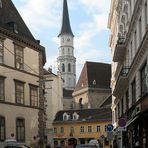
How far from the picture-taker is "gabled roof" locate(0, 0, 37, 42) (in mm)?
44688

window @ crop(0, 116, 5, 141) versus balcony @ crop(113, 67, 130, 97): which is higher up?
balcony @ crop(113, 67, 130, 97)

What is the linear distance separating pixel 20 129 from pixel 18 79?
14.6 feet

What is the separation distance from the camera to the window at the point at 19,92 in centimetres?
4391

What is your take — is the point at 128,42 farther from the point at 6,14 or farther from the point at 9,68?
the point at 6,14

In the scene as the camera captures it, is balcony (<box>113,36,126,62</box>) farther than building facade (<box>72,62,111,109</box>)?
No

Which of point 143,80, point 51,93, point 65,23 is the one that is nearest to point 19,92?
point 143,80

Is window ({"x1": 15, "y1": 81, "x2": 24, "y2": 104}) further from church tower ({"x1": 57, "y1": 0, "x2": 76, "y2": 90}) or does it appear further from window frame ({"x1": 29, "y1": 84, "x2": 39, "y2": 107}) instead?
church tower ({"x1": 57, "y1": 0, "x2": 76, "y2": 90})

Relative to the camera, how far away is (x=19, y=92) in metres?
44.5

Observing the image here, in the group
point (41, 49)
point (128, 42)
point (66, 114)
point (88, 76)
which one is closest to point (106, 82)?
point (88, 76)

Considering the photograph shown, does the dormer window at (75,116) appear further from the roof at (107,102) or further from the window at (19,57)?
the window at (19,57)

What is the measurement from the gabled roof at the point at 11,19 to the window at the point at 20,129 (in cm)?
800

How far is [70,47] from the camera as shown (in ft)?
652

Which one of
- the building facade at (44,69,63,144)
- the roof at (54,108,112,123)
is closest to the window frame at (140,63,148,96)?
the building facade at (44,69,63,144)

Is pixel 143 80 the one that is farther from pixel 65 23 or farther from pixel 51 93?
pixel 65 23
